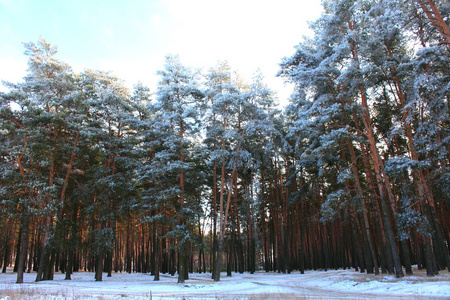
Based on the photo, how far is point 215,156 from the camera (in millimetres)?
18531

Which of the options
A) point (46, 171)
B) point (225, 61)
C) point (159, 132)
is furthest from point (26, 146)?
point (225, 61)

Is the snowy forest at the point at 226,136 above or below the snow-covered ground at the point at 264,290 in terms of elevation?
above

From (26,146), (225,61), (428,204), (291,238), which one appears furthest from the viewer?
(291,238)

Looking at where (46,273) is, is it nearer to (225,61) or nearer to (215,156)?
(215,156)

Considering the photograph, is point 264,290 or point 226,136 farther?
point 226,136

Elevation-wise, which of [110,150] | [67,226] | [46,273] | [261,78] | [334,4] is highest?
[334,4]

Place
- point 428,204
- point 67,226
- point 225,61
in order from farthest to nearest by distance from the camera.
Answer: point 225,61 → point 67,226 → point 428,204

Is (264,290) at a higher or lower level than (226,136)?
lower

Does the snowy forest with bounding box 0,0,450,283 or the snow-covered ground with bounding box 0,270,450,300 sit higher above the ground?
the snowy forest with bounding box 0,0,450,283

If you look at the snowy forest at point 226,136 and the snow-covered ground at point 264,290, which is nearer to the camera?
the snow-covered ground at point 264,290

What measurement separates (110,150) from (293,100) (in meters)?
12.7

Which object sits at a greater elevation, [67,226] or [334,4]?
[334,4]

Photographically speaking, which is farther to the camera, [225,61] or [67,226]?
[225,61]

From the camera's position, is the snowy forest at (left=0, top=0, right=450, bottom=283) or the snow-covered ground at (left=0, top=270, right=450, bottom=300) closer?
the snow-covered ground at (left=0, top=270, right=450, bottom=300)
